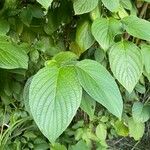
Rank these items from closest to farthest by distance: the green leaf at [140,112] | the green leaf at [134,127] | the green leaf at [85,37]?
the green leaf at [85,37], the green leaf at [140,112], the green leaf at [134,127]

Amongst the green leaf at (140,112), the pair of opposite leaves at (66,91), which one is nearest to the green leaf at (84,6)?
the pair of opposite leaves at (66,91)

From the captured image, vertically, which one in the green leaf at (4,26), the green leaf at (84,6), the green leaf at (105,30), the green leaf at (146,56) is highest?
the green leaf at (84,6)

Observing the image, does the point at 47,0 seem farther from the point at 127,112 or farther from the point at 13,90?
the point at 127,112

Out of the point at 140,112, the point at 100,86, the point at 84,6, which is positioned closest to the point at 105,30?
the point at 84,6

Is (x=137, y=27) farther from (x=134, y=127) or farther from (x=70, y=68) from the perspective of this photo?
(x=134, y=127)

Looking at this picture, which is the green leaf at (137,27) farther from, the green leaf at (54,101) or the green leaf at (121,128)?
the green leaf at (121,128)

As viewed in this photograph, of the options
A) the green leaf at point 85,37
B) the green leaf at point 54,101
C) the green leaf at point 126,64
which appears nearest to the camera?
the green leaf at point 54,101
